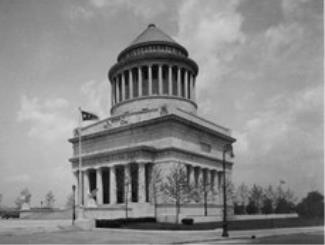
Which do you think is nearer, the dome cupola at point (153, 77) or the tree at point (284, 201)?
the dome cupola at point (153, 77)

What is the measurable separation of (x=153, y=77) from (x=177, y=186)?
30781 mm

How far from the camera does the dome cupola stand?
73.6 m

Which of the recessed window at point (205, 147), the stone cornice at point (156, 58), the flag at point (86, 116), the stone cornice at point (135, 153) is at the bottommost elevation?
the stone cornice at point (135, 153)

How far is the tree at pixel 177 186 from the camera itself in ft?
165

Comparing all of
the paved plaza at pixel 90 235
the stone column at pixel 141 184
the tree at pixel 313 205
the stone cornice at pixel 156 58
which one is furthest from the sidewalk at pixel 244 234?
the stone cornice at pixel 156 58

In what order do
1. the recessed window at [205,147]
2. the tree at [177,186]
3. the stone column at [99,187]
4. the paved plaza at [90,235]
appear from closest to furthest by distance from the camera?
the paved plaza at [90,235] → the tree at [177,186] → the stone column at [99,187] → the recessed window at [205,147]

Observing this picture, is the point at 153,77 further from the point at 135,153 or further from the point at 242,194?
the point at 242,194

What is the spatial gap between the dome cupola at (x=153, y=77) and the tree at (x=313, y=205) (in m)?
27.4

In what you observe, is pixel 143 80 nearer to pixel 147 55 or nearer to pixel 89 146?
pixel 147 55

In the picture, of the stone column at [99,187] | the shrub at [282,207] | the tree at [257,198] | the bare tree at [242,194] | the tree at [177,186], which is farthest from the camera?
the bare tree at [242,194]

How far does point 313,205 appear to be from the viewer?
80.0 m

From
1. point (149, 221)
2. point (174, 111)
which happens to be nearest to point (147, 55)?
point (174, 111)

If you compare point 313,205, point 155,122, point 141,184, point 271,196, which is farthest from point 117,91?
point 313,205

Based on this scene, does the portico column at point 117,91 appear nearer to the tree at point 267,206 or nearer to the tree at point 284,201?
the tree at point 267,206
